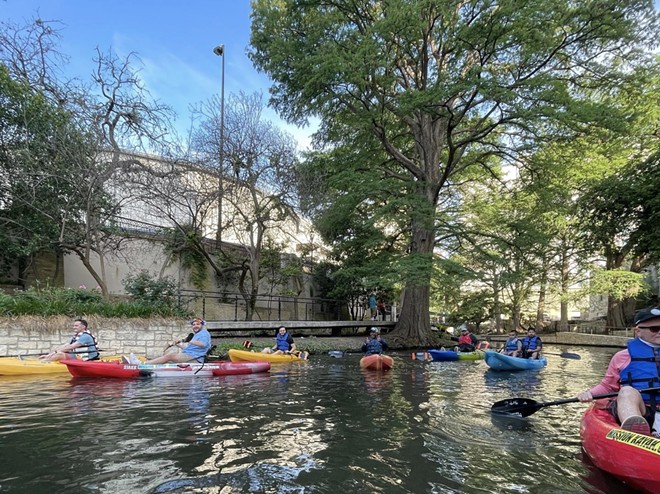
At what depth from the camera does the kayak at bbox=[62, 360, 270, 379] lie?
9.98 meters

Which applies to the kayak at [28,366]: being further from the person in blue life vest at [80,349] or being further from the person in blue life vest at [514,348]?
the person in blue life vest at [514,348]

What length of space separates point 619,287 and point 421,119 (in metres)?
15.1

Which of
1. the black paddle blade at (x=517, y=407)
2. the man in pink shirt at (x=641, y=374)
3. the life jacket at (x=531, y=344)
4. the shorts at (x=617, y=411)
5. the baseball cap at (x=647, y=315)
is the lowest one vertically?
the black paddle blade at (x=517, y=407)

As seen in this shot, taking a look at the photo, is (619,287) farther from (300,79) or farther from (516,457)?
(516,457)

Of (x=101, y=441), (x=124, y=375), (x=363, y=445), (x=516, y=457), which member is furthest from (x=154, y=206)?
(x=516, y=457)

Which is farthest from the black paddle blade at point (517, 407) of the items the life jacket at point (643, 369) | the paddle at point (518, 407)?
the life jacket at point (643, 369)

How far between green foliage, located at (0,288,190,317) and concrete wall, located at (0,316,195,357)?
0.85ft

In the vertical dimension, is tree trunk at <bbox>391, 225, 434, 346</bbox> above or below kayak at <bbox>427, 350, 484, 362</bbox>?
above

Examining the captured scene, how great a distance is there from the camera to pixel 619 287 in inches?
966

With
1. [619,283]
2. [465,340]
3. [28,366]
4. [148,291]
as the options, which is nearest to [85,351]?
[28,366]

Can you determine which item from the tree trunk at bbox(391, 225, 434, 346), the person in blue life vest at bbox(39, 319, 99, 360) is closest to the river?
the person in blue life vest at bbox(39, 319, 99, 360)

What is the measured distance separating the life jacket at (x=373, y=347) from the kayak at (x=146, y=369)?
4.56 meters

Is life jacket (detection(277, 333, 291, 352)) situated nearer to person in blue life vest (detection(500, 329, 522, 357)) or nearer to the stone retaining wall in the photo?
person in blue life vest (detection(500, 329, 522, 357))

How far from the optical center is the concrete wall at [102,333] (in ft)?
37.6
